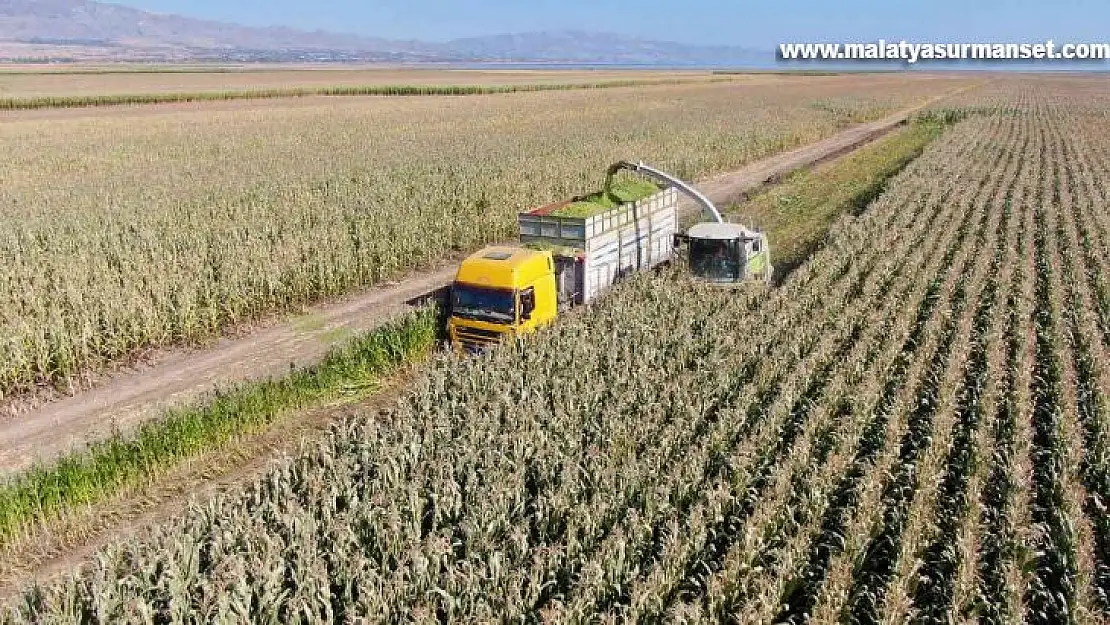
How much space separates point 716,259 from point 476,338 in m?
5.78

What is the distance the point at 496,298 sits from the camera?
43.4 feet

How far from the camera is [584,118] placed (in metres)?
53.6

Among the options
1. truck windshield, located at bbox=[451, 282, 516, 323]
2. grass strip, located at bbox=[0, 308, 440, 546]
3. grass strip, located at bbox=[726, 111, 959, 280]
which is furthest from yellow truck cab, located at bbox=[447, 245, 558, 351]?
grass strip, located at bbox=[726, 111, 959, 280]

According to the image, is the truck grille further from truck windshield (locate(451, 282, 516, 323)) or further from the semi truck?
truck windshield (locate(451, 282, 516, 323))

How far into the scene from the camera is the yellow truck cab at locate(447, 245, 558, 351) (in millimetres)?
13087

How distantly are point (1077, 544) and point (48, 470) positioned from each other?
12.1m

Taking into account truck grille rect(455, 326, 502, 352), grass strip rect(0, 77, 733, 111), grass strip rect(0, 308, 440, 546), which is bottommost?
grass strip rect(0, 308, 440, 546)

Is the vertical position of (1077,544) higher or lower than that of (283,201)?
lower

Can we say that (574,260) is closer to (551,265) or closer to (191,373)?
(551,265)

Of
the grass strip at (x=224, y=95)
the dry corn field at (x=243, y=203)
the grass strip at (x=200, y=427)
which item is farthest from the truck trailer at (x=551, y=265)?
the grass strip at (x=224, y=95)

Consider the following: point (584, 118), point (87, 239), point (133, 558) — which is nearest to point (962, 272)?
point (133, 558)

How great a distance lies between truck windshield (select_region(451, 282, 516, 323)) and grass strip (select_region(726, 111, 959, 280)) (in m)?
8.19

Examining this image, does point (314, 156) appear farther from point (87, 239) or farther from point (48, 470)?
point (48, 470)

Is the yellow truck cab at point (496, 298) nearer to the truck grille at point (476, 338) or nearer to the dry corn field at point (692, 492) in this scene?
the truck grille at point (476, 338)
